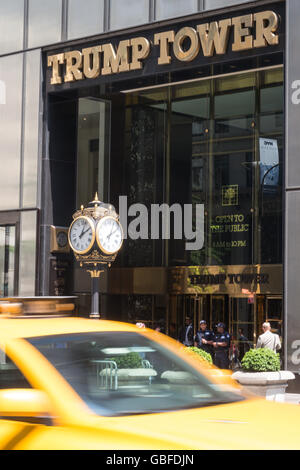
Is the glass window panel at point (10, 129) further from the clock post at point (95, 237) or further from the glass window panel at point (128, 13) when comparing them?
the clock post at point (95, 237)

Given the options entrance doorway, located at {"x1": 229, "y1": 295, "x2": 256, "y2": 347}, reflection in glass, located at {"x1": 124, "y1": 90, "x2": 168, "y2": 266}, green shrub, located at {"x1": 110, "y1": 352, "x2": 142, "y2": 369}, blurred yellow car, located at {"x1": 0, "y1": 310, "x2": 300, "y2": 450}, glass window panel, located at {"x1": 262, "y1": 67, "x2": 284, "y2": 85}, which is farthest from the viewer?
reflection in glass, located at {"x1": 124, "y1": 90, "x2": 168, "y2": 266}

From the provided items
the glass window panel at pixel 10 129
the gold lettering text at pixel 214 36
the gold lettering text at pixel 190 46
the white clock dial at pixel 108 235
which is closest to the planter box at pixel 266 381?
the white clock dial at pixel 108 235

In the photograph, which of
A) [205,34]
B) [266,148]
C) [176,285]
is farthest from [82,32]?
[176,285]

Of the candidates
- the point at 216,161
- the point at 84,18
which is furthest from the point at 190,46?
the point at 216,161

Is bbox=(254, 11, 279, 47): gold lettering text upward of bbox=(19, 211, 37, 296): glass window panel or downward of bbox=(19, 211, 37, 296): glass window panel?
upward

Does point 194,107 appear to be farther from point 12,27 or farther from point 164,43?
point 164,43

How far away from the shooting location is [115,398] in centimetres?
480

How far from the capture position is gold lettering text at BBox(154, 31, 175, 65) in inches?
741

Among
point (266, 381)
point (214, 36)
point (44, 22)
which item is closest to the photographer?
point (266, 381)

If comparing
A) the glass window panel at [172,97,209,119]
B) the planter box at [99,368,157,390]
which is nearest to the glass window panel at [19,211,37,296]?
the glass window panel at [172,97,209,119]

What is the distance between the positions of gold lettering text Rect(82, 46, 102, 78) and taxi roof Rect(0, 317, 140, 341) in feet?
50.4

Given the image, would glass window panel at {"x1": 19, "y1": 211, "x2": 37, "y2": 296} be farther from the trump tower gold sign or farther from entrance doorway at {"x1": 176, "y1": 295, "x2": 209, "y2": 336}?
entrance doorway at {"x1": 176, "y1": 295, "x2": 209, "y2": 336}

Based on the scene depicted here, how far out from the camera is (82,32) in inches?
806

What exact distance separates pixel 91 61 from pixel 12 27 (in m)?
2.84
